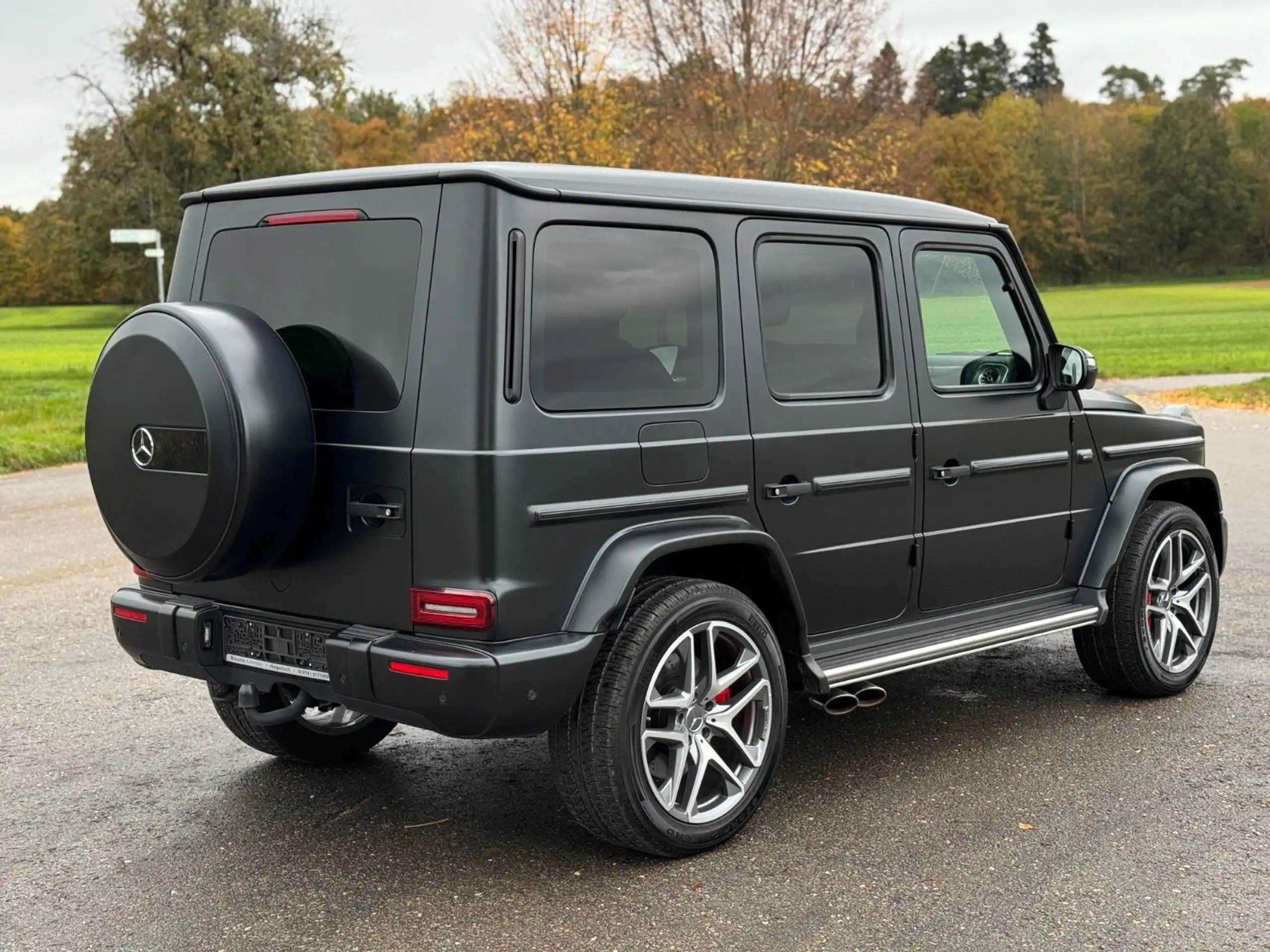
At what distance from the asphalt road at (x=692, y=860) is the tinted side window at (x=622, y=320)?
140 centimetres

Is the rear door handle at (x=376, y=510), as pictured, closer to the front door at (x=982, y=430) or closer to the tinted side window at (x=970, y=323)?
the front door at (x=982, y=430)

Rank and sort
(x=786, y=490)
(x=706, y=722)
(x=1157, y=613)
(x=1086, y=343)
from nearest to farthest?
(x=706, y=722) < (x=786, y=490) < (x=1157, y=613) < (x=1086, y=343)

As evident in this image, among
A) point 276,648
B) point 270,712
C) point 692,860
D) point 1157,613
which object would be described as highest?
point 276,648

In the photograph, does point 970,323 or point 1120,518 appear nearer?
point 970,323

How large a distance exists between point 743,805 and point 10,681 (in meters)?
3.73

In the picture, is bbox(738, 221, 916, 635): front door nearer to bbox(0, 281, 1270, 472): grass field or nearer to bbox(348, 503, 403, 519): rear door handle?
bbox(348, 503, 403, 519): rear door handle

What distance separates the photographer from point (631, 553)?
3.86 meters

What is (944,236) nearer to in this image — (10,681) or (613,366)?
(613,366)

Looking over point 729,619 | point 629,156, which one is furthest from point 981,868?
point 629,156

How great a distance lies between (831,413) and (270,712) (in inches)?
80.4

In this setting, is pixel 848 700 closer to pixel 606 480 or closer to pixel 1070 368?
pixel 606 480

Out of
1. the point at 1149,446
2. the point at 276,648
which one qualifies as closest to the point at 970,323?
the point at 1149,446

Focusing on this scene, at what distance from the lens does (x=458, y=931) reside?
3.60 m

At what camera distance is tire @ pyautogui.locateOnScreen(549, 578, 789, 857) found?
385 cm
